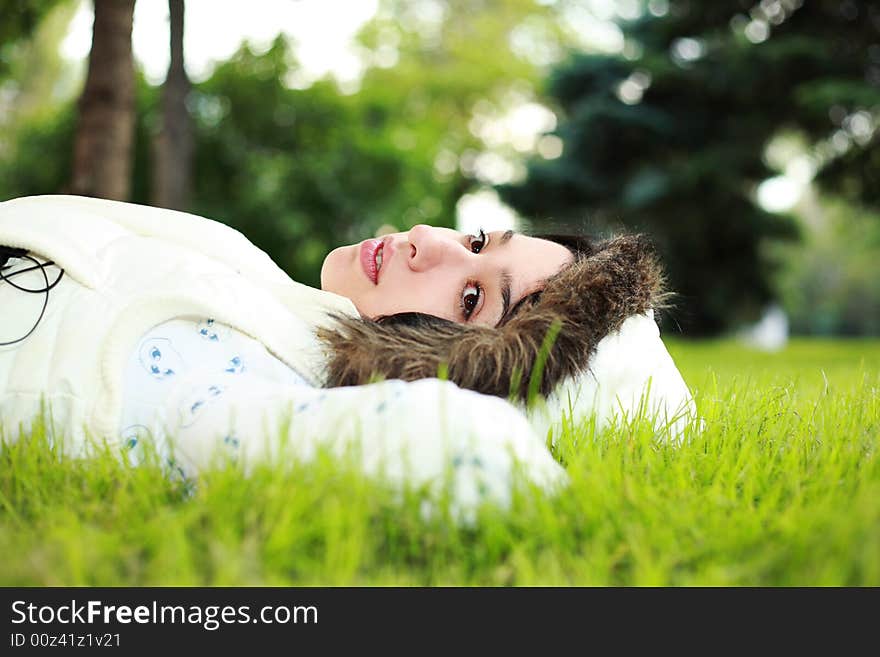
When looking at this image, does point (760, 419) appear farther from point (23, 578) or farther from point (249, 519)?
point (23, 578)

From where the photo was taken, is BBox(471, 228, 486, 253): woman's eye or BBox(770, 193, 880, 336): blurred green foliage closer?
BBox(471, 228, 486, 253): woman's eye

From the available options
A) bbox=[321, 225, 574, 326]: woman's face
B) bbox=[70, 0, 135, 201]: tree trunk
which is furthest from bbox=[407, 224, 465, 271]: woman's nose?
bbox=[70, 0, 135, 201]: tree trunk

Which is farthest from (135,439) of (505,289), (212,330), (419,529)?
(505,289)

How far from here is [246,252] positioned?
A: 221cm

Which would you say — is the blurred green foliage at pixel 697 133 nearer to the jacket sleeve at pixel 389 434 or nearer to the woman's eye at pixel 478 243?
the woman's eye at pixel 478 243

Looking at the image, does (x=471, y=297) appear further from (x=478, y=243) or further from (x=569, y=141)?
(x=569, y=141)

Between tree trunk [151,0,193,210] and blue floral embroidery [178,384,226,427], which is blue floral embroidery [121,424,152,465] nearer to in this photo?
blue floral embroidery [178,384,226,427]

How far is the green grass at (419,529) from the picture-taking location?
106 centimetres

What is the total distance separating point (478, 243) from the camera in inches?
87.2

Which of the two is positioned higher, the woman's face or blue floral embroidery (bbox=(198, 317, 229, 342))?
the woman's face

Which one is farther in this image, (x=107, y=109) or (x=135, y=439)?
(x=107, y=109)

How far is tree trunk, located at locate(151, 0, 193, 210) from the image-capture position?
522cm

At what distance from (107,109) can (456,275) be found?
3.20 meters

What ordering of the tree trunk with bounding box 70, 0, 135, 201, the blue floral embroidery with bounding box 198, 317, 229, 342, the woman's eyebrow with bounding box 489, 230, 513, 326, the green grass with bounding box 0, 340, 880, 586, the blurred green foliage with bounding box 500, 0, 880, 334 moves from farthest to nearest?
the blurred green foliage with bounding box 500, 0, 880, 334 → the tree trunk with bounding box 70, 0, 135, 201 → the woman's eyebrow with bounding box 489, 230, 513, 326 → the blue floral embroidery with bounding box 198, 317, 229, 342 → the green grass with bounding box 0, 340, 880, 586
